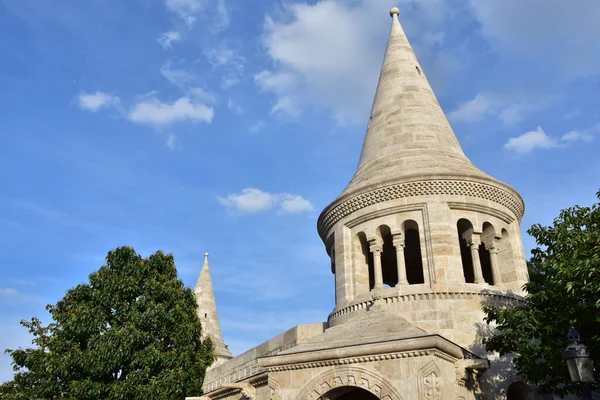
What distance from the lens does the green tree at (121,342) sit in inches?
589

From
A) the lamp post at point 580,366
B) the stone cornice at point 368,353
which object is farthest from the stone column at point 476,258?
the lamp post at point 580,366

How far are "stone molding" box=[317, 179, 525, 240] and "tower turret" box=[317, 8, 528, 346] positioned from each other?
1.0 inches

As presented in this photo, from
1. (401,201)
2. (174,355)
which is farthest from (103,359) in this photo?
(401,201)

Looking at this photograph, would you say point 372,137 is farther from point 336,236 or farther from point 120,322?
point 120,322

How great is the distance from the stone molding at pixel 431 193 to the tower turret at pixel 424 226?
3cm

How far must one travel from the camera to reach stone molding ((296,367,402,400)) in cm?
905

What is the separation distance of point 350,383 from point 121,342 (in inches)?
318

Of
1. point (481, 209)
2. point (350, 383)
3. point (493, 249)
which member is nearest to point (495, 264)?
point (493, 249)

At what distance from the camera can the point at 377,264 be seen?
14203mm

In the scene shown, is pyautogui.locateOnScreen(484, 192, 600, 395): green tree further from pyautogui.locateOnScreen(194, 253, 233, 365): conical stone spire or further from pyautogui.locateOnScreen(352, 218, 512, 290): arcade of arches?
pyautogui.locateOnScreen(194, 253, 233, 365): conical stone spire

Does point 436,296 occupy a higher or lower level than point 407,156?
lower

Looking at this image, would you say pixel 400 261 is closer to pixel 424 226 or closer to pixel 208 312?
pixel 424 226

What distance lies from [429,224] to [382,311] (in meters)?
3.32

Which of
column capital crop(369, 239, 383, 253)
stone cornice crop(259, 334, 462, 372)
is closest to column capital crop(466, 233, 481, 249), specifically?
column capital crop(369, 239, 383, 253)
